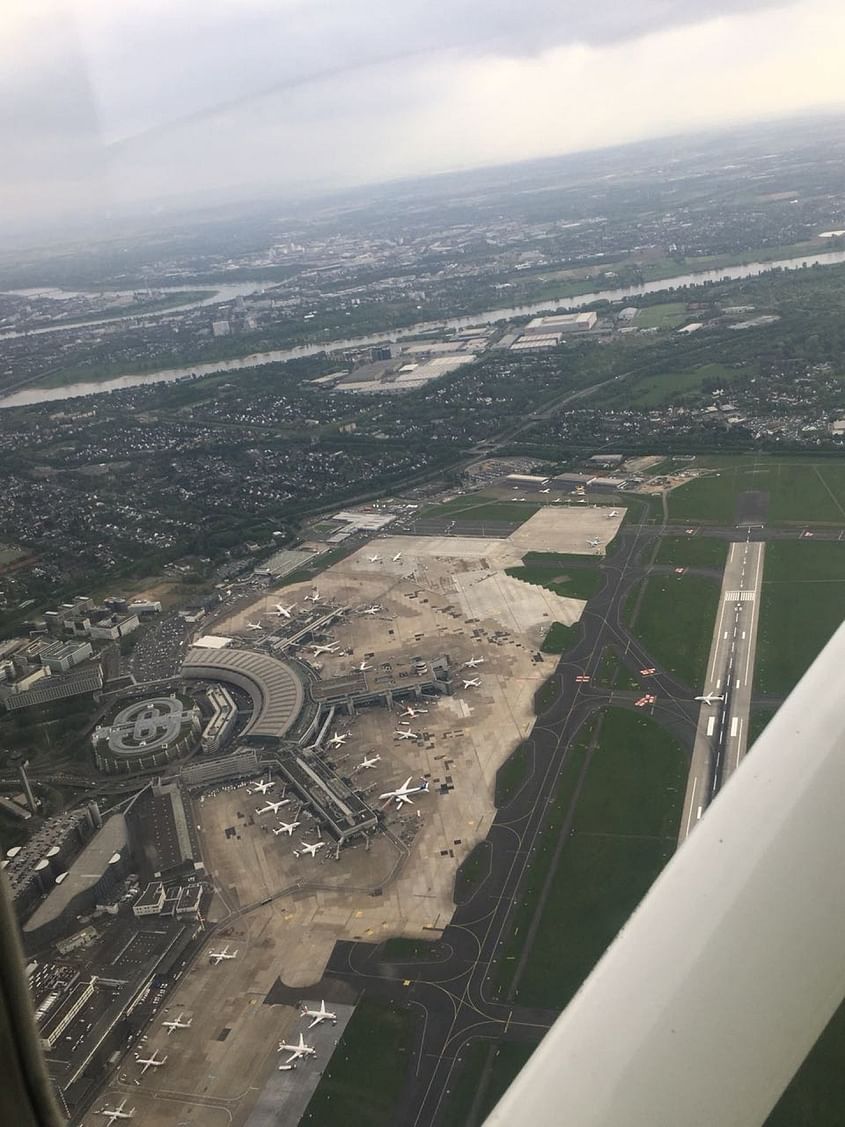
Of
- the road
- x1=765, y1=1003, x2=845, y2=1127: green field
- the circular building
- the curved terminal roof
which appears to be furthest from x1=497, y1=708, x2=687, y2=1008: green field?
x1=765, y1=1003, x2=845, y2=1127: green field

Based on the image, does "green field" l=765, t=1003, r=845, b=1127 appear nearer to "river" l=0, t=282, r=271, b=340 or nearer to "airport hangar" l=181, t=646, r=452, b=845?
"airport hangar" l=181, t=646, r=452, b=845

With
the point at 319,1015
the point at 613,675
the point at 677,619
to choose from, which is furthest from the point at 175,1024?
the point at 677,619

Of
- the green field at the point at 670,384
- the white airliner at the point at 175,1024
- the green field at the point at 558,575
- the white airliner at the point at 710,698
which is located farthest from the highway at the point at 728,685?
the green field at the point at 670,384

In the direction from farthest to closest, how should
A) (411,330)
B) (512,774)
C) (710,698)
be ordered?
1. (411,330)
2. (710,698)
3. (512,774)

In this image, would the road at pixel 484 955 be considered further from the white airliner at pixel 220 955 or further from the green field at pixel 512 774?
the white airliner at pixel 220 955

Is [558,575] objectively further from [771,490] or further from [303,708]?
[771,490]

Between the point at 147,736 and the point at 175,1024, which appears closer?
the point at 175,1024
